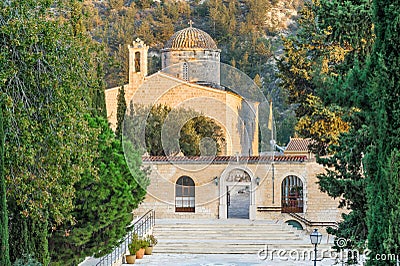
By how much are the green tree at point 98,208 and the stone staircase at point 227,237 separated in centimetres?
711

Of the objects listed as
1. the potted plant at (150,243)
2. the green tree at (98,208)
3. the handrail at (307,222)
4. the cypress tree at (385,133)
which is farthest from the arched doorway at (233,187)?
the cypress tree at (385,133)

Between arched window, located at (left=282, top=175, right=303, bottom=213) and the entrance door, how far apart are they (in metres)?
1.64

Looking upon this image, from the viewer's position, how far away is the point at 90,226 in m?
13.5

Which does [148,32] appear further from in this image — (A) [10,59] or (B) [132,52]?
(A) [10,59]

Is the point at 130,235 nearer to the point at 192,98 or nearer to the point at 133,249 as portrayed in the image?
the point at 133,249

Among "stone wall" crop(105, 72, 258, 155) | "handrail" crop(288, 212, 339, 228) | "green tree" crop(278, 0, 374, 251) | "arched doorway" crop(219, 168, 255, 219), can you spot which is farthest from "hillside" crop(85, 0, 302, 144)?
"green tree" crop(278, 0, 374, 251)

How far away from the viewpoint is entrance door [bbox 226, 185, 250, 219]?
28594mm

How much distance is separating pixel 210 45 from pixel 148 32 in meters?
37.4

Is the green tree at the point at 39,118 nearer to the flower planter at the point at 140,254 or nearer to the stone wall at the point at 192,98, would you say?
the flower planter at the point at 140,254

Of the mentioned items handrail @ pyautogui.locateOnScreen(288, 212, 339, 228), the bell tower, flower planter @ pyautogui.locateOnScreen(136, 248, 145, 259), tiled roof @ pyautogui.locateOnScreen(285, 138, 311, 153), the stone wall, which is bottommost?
flower planter @ pyautogui.locateOnScreen(136, 248, 145, 259)

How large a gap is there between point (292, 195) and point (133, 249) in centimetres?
846

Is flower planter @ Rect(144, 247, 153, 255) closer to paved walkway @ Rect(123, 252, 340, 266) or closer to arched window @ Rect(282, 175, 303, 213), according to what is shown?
paved walkway @ Rect(123, 252, 340, 266)

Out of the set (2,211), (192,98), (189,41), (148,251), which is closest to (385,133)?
(2,211)

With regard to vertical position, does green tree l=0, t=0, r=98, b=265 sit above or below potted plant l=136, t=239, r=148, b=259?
above
